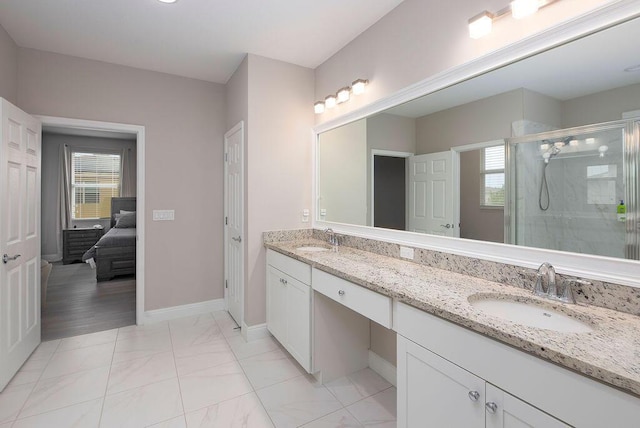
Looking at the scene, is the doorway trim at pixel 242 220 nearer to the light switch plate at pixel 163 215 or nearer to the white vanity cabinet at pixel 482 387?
the light switch plate at pixel 163 215

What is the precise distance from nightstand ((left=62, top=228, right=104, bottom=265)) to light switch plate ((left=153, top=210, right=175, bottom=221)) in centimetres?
430

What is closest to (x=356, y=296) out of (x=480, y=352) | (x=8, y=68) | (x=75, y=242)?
(x=480, y=352)

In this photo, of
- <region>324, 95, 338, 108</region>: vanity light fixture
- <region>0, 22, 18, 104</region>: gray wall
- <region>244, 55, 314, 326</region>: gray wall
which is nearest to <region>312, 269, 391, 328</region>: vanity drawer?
<region>244, 55, 314, 326</region>: gray wall

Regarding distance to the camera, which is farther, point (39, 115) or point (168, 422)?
point (39, 115)

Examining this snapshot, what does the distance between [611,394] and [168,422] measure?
2058mm

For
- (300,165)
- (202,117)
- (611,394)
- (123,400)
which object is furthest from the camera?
(202,117)

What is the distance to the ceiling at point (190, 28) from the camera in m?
2.16

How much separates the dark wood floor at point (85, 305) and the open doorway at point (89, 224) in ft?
0.03

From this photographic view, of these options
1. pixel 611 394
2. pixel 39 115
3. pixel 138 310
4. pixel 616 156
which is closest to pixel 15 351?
pixel 138 310

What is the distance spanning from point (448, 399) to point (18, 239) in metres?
3.04

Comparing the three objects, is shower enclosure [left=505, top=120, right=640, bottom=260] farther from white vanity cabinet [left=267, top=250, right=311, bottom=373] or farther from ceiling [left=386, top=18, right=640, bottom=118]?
white vanity cabinet [left=267, top=250, right=311, bottom=373]

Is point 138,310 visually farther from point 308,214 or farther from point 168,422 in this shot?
point 308,214

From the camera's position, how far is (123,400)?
1999 millimetres

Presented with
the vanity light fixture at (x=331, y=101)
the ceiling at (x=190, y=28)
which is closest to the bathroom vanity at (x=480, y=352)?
the vanity light fixture at (x=331, y=101)
